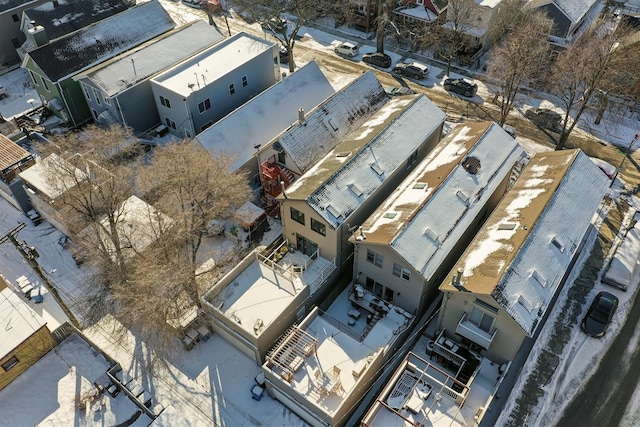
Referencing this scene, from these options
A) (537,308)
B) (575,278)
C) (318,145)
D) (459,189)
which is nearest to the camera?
(537,308)

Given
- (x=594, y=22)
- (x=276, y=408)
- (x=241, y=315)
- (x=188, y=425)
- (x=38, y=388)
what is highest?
(x=594, y=22)

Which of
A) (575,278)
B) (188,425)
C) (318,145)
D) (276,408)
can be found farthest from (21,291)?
(575,278)

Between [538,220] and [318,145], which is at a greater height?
[538,220]

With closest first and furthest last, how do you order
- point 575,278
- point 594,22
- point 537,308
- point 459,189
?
point 537,308
point 459,189
point 575,278
point 594,22

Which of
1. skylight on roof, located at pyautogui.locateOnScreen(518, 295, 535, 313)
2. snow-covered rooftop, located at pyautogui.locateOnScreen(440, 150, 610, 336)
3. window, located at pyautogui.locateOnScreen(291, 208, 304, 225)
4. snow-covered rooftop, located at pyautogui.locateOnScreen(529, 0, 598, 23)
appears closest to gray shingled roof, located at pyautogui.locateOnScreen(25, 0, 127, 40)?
window, located at pyautogui.locateOnScreen(291, 208, 304, 225)

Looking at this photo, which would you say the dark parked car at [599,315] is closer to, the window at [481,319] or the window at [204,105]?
the window at [481,319]

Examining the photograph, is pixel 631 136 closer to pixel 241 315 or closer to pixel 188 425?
pixel 241 315

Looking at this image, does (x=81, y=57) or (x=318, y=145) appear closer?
(x=318, y=145)
